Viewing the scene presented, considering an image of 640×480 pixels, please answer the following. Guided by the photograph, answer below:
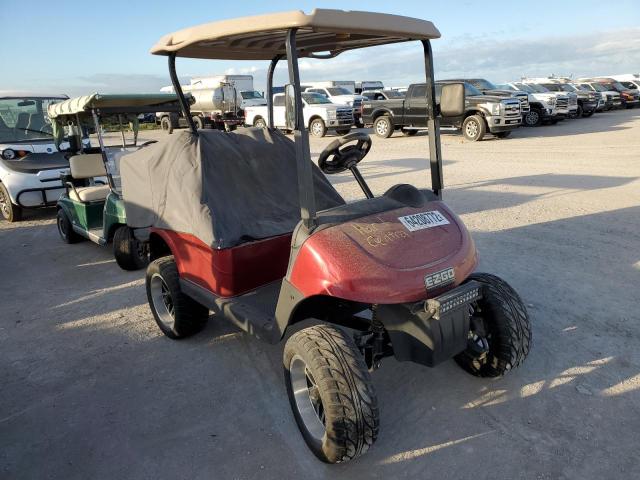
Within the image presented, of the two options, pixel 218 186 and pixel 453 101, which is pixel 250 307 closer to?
pixel 218 186

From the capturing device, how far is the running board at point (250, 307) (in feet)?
9.98

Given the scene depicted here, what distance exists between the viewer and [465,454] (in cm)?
262

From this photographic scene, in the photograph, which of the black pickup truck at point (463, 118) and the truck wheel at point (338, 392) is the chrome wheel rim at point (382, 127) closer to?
the black pickup truck at point (463, 118)

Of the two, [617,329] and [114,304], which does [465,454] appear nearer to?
[617,329]

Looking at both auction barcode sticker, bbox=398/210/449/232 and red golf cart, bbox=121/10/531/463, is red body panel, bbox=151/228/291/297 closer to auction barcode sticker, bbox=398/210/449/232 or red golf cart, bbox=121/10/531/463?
red golf cart, bbox=121/10/531/463

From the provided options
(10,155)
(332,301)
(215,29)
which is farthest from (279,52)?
(10,155)

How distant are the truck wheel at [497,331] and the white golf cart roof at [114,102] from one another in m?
4.11

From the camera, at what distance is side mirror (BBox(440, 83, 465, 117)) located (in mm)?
2898

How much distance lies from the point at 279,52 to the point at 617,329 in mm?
3617

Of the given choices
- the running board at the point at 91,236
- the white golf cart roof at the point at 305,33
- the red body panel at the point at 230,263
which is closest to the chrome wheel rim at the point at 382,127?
the running board at the point at 91,236

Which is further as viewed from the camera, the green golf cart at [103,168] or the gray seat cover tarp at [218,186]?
the green golf cart at [103,168]

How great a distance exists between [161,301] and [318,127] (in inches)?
663

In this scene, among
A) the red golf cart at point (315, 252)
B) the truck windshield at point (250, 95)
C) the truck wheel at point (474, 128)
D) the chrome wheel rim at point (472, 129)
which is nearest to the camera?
the red golf cart at point (315, 252)

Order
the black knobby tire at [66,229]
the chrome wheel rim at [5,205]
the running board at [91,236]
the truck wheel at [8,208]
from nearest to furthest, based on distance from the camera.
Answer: the running board at [91,236]
the black knobby tire at [66,229]
the truck wheel at [8,208]
the chrome wheel rim at [5,205]
